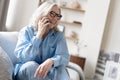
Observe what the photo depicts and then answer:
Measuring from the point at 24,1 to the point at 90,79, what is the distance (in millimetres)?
1769

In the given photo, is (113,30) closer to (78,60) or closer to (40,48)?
(78,60)

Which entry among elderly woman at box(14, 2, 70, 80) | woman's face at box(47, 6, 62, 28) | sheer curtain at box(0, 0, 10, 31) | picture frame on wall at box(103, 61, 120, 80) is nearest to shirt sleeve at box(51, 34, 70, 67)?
elderly woman at box(14, 2, 70, 80)

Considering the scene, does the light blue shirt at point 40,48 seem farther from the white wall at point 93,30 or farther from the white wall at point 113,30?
the white wall at point 113,30

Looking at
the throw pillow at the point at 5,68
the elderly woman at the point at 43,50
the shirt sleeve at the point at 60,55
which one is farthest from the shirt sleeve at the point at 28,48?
the throw pillow at the point at 5,68

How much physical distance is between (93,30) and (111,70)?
714mm

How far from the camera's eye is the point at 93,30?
380 cm

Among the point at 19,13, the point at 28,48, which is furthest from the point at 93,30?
the point at 28,48

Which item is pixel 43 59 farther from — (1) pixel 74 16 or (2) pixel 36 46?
(1) pixel 74 16

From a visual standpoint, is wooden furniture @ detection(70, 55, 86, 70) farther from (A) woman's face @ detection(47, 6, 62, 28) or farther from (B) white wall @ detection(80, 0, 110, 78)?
A: (A) woman's face @ detection(47, 6, 62, 28)

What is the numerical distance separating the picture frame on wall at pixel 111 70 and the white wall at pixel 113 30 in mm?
387

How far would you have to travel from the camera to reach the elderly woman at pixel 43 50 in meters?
1.77

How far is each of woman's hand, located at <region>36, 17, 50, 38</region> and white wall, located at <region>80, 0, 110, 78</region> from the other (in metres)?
1.90

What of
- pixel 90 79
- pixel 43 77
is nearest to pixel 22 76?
pixel 43 77

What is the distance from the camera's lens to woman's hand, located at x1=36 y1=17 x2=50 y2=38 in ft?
6.32
